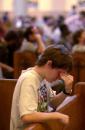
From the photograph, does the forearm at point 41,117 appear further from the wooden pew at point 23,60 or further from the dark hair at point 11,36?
the dark hair at point 11,36

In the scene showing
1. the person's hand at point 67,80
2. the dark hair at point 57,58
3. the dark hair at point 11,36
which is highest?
the dark hair at point 11,36

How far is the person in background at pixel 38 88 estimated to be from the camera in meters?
2.45

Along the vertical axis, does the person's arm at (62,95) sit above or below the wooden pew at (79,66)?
below

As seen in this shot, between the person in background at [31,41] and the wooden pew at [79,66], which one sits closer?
the wooden pew at [79,66]

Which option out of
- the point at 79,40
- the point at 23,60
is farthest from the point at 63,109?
the point at 79,40

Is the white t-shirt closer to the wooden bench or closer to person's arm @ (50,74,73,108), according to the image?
the wooden bench

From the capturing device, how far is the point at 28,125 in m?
2.49

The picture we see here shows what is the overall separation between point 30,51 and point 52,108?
8.24 feet

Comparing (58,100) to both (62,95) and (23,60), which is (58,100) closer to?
(62,95)

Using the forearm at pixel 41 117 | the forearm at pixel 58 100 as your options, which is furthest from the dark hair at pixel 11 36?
the forearm at pixel 41 117

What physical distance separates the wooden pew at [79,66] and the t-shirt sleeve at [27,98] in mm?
2345

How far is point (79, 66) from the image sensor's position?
495cm

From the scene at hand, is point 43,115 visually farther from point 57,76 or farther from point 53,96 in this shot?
point 53,96

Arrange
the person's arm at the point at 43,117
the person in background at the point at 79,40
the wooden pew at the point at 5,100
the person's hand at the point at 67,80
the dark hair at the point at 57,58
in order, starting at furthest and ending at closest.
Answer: the person in background at the point at 79,40, the wooden pew at the point at 5,100, the person's hand at the point at 67,80, the dark hair at the point at 57,58, the person's arm at the point at 43,117
